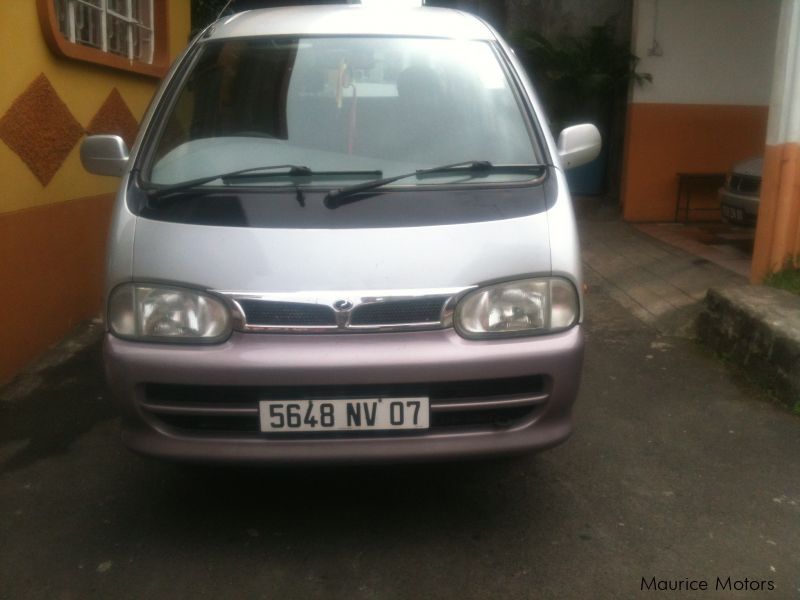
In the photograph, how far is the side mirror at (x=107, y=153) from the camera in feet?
12.3

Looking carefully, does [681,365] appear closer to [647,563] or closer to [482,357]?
[647,563]

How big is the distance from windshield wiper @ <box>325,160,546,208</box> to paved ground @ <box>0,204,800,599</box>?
122 cm

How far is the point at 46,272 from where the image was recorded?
5.42 m

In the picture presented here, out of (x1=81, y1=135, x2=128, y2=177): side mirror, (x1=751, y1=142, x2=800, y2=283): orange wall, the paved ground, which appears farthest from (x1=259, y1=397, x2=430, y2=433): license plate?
(x1=751, y1=142, x2=800, y2=283): orange wall

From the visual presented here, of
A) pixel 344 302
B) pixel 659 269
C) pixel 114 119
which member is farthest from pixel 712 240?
pixel 344 302

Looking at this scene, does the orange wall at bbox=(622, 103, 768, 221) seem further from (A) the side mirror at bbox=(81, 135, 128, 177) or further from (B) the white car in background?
(A) the side mirror at bbox=(81, 135, 128, 177)

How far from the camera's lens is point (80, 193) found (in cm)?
605

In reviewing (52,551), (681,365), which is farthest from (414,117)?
(681,365)

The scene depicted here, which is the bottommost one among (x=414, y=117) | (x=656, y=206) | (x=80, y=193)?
(x=656, y=206)

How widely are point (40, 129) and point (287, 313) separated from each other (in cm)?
317

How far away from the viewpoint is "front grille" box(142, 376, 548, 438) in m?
2.93

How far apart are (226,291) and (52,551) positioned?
1180 mm

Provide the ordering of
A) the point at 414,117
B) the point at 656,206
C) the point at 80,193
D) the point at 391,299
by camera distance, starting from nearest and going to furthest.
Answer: the point at 391,299, the point at 414,117, the point at 80,193, the point at 656,206

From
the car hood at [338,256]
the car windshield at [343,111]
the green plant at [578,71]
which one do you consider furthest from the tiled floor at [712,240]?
the car hood at [338,256]
